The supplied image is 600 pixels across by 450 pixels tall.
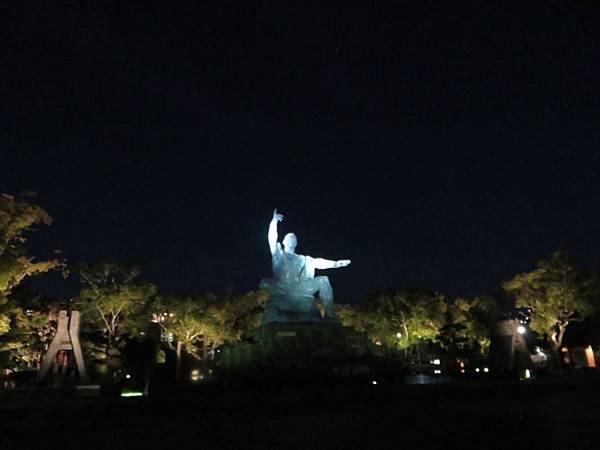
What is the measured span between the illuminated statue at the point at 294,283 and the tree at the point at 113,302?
7916 millimetres

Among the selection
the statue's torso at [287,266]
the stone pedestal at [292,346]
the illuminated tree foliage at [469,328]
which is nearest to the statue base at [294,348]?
the stone pedestal at [292,346]

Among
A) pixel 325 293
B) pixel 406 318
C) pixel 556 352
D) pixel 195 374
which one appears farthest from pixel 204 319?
pixel 556 352

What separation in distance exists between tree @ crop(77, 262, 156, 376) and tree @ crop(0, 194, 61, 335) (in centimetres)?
611

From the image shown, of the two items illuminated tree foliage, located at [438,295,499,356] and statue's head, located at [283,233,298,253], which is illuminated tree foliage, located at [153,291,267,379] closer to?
statue's head, located at [283,233,298,253]

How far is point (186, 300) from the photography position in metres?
26.9

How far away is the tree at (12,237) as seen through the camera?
1677cm

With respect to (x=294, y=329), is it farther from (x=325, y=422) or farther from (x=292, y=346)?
(x=325, y=422)

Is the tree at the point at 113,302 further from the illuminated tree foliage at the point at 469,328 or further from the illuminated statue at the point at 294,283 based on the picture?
the illuminated tree foliage at the point at 469,328

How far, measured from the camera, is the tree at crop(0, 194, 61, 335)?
55.0ft

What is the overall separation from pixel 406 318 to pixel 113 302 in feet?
61.7

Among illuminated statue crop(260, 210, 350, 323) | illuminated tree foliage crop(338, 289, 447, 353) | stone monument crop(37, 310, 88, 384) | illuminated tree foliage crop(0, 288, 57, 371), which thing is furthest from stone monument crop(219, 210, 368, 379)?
illuminated tree foliage crop(0, 288, 57, 371)

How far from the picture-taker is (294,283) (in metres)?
31.4

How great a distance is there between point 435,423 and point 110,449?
5.53 meters

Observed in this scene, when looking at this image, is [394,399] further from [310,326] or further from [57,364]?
[57,364]
